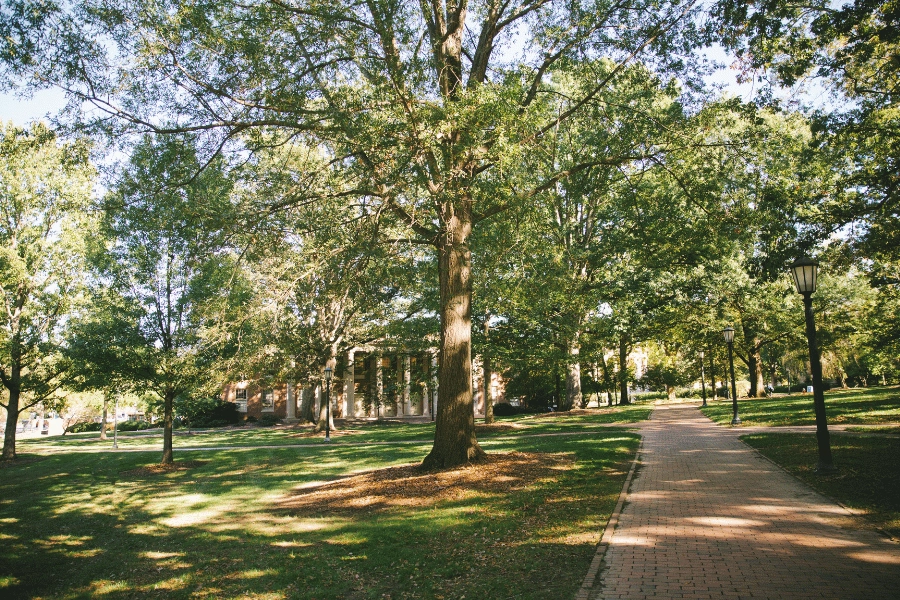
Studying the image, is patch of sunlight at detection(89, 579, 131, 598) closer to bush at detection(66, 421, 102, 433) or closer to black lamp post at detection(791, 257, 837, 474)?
black lamp post at detection(791, 257, 837, 474)

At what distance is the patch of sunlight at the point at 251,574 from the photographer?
6.54 meters

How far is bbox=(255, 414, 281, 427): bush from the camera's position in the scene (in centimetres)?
4354

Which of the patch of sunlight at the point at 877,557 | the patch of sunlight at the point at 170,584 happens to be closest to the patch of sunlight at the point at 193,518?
the patch of sunlight at the point at 170,584

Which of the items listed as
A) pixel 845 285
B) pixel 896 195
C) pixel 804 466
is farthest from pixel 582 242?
pixel 804 466

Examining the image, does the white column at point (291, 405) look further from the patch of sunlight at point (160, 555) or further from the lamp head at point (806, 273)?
the lamp head at point (806, 273)

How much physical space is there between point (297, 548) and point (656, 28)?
11.1 m

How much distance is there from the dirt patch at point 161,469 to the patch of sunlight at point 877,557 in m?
17.7

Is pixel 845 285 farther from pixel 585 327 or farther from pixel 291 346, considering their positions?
pixel 291 346

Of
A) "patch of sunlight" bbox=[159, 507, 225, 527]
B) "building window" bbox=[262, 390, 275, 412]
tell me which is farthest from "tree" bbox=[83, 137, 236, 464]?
"building window" bbox=[262, 390, 275, 412]

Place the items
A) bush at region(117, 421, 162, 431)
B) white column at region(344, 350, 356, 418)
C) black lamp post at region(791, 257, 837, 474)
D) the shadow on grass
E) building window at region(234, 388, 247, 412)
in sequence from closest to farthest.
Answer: the shadow on grass, black lamp post at region(791, 257, 837, 474), bush at region(117, 421, 162, 431), white column at region(344, 350, 356, 418), building window at region(234, 388, 247, 412)

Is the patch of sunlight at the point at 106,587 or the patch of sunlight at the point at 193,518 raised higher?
the patch of sunlight at the point at 106,587

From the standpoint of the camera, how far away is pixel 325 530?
841 cm

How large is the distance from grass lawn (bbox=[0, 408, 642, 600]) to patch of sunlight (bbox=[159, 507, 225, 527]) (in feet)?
0.24

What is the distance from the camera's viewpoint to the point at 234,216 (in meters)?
10.2
